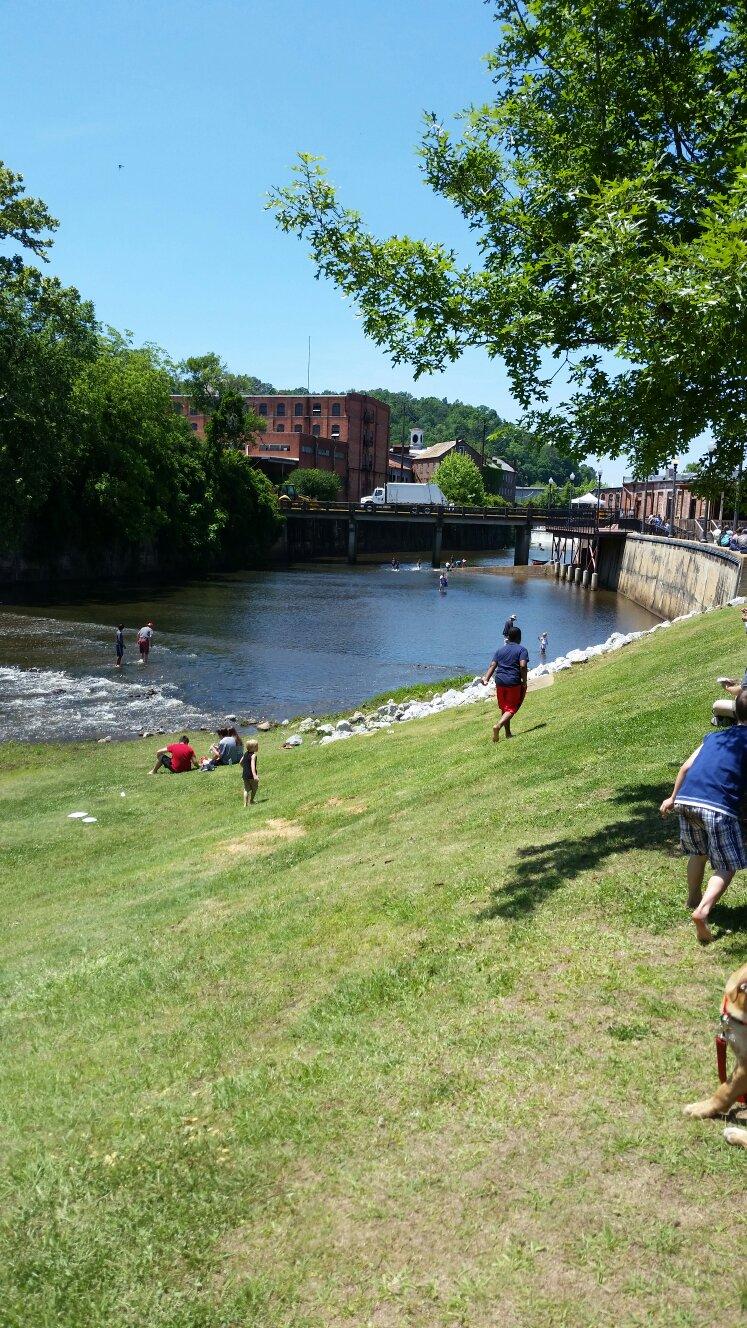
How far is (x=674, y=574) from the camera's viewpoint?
5566cm

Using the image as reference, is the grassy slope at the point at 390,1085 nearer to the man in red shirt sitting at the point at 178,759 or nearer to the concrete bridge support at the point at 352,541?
the man in red shirt sitting at the point at 178,759

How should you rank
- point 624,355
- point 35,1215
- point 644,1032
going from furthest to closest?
point 624,355 < point 644,1032 < point 35,1215

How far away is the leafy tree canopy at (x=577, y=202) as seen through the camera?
884cm

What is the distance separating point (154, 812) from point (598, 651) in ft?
53.1

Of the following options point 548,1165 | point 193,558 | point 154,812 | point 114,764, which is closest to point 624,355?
point 548,1165

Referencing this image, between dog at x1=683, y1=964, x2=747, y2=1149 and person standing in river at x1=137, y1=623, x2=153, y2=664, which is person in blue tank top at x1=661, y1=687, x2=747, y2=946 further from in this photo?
person standing in river at x1=137, y1=623, x2=153, y2=664

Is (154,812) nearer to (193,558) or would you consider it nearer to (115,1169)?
(115,1169)

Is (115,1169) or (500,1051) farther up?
(500,1051)

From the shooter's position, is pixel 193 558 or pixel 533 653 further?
pixel 193 558

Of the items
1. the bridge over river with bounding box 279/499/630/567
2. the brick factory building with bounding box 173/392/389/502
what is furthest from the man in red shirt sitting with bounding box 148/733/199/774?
the brick factory building with bounding box 173/392/389/502

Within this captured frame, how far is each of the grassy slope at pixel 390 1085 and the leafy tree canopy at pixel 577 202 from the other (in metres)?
3.82

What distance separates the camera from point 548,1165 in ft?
15.4

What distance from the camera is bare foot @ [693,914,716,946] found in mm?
6133

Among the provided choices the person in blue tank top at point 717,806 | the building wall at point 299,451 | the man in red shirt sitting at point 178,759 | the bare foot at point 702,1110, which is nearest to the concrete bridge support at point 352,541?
the building wall at point 299,451
